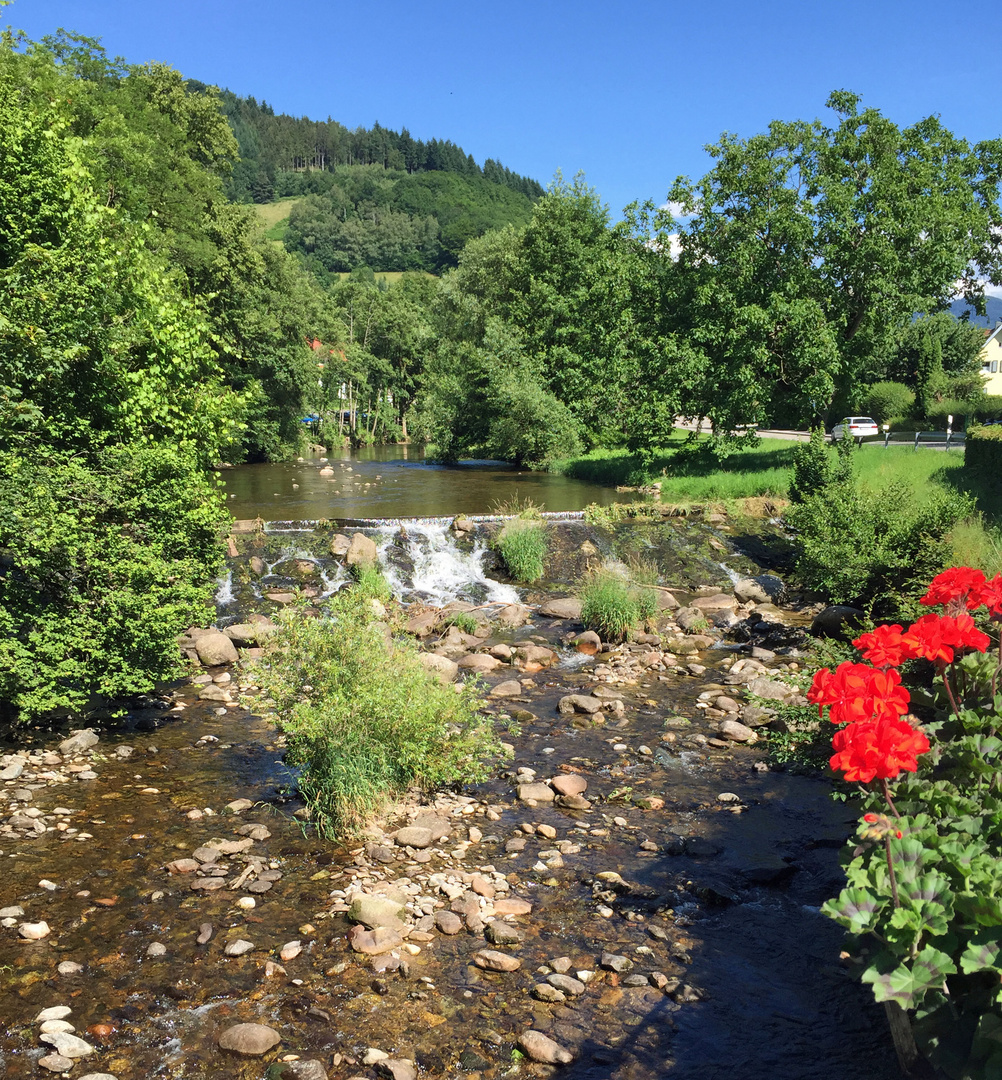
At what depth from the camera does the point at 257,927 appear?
690cm

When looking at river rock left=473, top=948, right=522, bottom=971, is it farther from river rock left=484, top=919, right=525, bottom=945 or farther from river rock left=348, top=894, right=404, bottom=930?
river rock left=348, top=894, right=404, bottom=930

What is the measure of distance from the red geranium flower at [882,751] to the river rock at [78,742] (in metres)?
9.66

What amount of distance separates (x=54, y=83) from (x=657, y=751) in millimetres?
24419

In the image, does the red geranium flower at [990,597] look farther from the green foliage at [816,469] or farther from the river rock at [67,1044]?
the green foliage at [816,469]

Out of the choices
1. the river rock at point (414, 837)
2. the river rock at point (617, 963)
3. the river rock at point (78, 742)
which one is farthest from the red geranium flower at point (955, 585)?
the river rock at point (78, 742)

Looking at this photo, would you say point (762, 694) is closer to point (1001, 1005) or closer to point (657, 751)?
point (657, 751)

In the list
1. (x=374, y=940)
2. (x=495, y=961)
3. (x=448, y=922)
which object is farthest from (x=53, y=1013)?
(x=495, y=961)

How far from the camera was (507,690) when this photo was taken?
43.4 ft

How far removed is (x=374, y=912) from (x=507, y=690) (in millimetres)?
A: 6453

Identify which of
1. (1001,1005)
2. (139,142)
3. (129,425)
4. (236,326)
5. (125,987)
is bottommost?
(125,987)

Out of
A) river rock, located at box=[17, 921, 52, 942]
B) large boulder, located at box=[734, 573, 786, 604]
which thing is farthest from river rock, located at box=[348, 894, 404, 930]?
large boulder, located at box=[734, 573, 786, 604]

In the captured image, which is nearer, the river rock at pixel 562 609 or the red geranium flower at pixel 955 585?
the red geranium flower at pixel 955 585

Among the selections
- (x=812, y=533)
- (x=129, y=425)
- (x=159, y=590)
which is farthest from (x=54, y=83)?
(x=812, y=533)

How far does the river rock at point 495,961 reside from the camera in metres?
6.39
